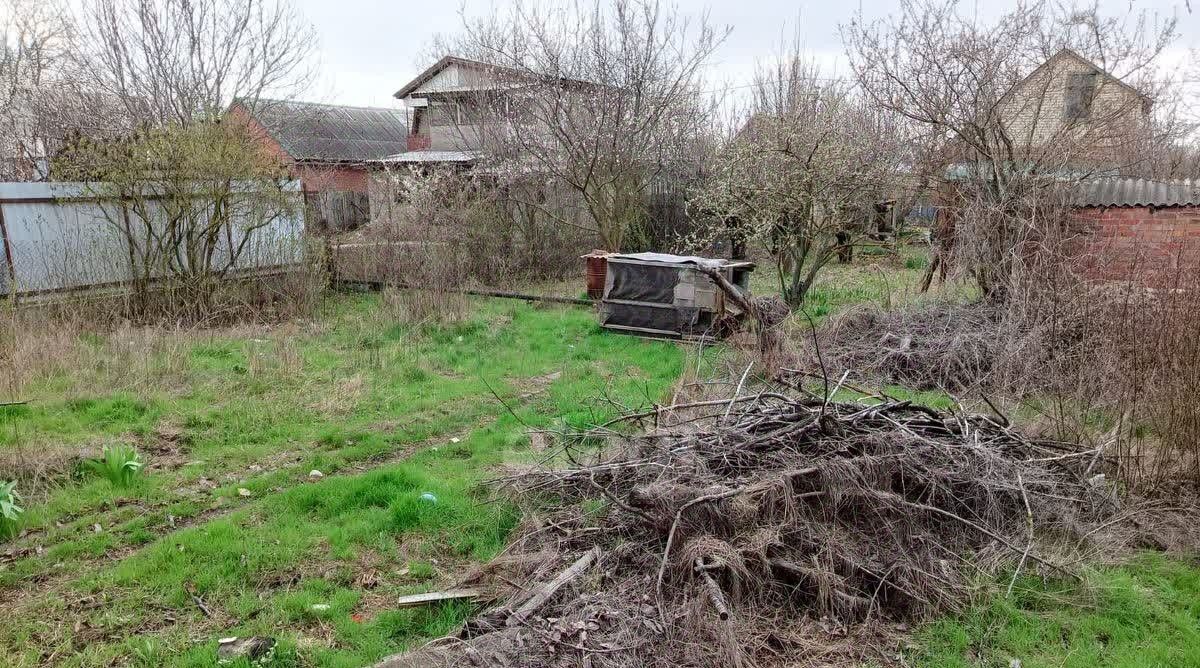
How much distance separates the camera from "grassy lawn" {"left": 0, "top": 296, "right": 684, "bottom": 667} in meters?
3.51

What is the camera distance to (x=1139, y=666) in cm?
326

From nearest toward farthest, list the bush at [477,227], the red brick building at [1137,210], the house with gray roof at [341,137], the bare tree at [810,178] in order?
1. the red brick building at [1137,210]
2. the bare tree at [810,178]
3. the bush at [477,227]
4. the house with gray roof at [341,137]

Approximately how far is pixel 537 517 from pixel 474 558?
1.40 feet

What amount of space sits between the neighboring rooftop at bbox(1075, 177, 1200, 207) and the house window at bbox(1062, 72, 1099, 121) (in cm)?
93

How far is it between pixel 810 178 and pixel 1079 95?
12.5 feet

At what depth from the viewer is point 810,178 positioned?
1066cm

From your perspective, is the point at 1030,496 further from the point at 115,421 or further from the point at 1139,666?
the point at 115,421

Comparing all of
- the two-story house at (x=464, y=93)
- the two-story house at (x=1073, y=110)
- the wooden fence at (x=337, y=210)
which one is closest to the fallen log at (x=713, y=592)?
the two-story house at (x=1073, y=110)

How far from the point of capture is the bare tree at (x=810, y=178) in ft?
35.6

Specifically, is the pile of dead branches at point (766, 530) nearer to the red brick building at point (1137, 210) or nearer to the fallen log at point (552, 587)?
the fallen log at point (552, 587)

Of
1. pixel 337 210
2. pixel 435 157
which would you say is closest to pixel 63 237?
pixel 337 210

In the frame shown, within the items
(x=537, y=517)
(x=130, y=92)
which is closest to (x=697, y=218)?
(x=130, y=92)

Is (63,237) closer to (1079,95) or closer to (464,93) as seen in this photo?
(464,93)

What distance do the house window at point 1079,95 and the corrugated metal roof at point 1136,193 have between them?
924 mm
